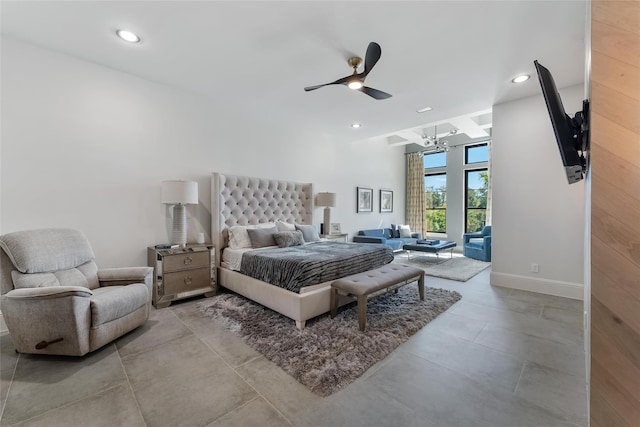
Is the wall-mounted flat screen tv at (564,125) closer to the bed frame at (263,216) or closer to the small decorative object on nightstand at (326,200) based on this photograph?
the bed frame at (263,216)

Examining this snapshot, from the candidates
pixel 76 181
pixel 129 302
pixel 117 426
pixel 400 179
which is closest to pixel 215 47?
pixel 76 181

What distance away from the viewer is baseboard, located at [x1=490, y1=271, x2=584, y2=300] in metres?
3.51

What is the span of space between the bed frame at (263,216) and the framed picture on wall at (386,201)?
9.94 feet

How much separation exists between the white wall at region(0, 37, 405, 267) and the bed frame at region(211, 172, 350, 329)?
245mm

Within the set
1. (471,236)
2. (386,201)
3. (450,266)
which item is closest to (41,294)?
(450,266)

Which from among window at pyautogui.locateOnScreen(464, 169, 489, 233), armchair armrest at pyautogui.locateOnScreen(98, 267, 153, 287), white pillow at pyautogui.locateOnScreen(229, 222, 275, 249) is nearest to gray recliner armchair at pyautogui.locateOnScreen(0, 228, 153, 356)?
armchair armrest at pyautogui.locateOnScreen(98, 267, 153, 287)

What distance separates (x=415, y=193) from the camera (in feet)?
27.1

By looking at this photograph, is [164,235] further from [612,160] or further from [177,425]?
[612,160]

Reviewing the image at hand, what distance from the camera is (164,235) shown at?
141 inches

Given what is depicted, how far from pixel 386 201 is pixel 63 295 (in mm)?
6963

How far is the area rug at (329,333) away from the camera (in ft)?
6.40

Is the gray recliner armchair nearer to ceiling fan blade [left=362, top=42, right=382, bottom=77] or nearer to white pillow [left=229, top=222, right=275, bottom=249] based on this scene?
white pillow [left=229, top=222, right=275, bottom=249]

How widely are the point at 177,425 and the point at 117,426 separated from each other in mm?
324

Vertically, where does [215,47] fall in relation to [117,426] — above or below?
above
